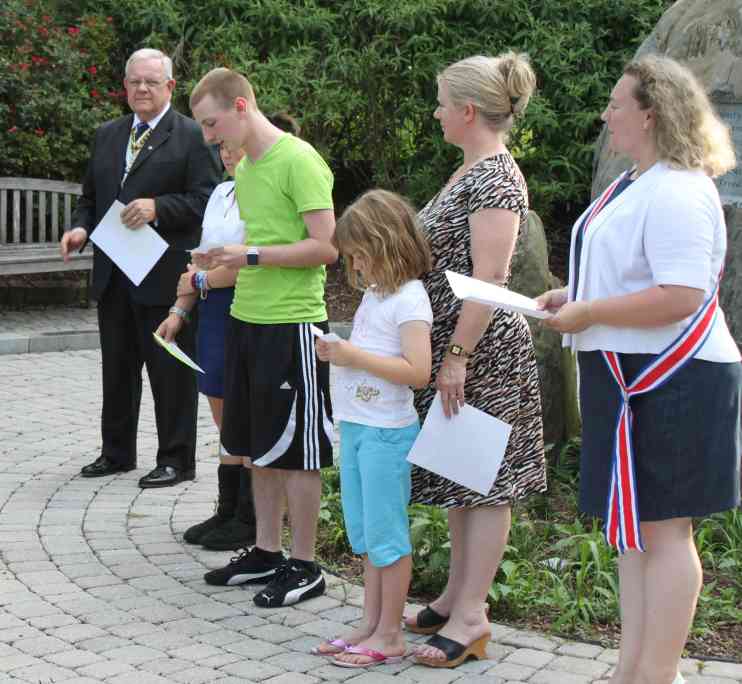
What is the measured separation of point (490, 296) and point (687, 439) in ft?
2.12

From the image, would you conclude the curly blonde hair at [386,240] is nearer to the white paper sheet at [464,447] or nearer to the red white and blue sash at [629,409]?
the white paper sheet at [464,447]

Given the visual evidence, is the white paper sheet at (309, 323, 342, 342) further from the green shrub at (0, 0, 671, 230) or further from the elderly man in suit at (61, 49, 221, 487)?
the green shrub at (0, 0, 671, 230)

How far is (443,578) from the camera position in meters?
4.74

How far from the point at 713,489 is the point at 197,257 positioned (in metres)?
2.10

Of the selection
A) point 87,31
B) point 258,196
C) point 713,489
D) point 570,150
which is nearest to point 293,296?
point 258,196

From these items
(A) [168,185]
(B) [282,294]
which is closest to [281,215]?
(B) [282,294]

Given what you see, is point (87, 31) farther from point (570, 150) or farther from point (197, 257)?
point (197, 257)

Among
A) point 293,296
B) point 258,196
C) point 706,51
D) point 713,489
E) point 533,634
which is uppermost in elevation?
point 706,51

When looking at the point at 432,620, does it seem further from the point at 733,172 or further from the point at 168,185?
the point at 733,172

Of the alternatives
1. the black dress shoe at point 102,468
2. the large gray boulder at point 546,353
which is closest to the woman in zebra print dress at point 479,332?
the large gray boulder at point 546,353

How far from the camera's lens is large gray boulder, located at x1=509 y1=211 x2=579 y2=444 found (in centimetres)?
631

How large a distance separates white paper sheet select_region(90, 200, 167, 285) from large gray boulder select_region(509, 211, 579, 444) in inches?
68.2

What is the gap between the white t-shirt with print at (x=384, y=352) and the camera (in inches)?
158

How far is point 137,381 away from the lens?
6703 mm
